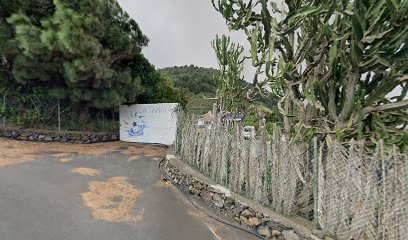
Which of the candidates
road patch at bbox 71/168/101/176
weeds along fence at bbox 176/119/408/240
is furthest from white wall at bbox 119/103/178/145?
weeds along fence at bbox 176/119/408/240

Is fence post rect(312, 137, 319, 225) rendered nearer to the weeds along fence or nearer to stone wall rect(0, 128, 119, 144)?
the weeds along fence

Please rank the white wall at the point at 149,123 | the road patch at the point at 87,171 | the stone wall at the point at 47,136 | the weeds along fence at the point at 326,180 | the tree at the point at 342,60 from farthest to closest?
the white wall at the point at 149,123, the stone wall at the point at 47,136, the road patch at the point at 87,171, the tree at the point at 342,60, the weeds along fence at the point at 326,180

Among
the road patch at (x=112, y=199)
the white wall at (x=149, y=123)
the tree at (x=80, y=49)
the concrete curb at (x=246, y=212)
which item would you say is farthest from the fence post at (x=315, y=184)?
the tree at (x=80, y=49)

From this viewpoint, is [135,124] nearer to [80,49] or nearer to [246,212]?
[80,49]

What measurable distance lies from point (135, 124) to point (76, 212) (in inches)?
304

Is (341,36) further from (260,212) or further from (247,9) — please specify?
(260,212)

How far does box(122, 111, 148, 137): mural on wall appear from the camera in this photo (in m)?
11.5

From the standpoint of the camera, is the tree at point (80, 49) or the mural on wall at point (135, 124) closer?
the tree at point (80, 49)

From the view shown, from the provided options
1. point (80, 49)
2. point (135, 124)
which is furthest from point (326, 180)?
point (135, 124)

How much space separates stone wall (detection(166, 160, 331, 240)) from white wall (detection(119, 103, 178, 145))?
17.0 feet

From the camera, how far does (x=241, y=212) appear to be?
4.14 meters

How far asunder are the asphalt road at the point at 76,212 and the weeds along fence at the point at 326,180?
0.85 meters

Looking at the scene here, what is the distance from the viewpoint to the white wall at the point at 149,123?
10.8m

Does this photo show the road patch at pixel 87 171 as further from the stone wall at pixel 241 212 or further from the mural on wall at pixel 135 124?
the mural on wall at pixel 135 124
